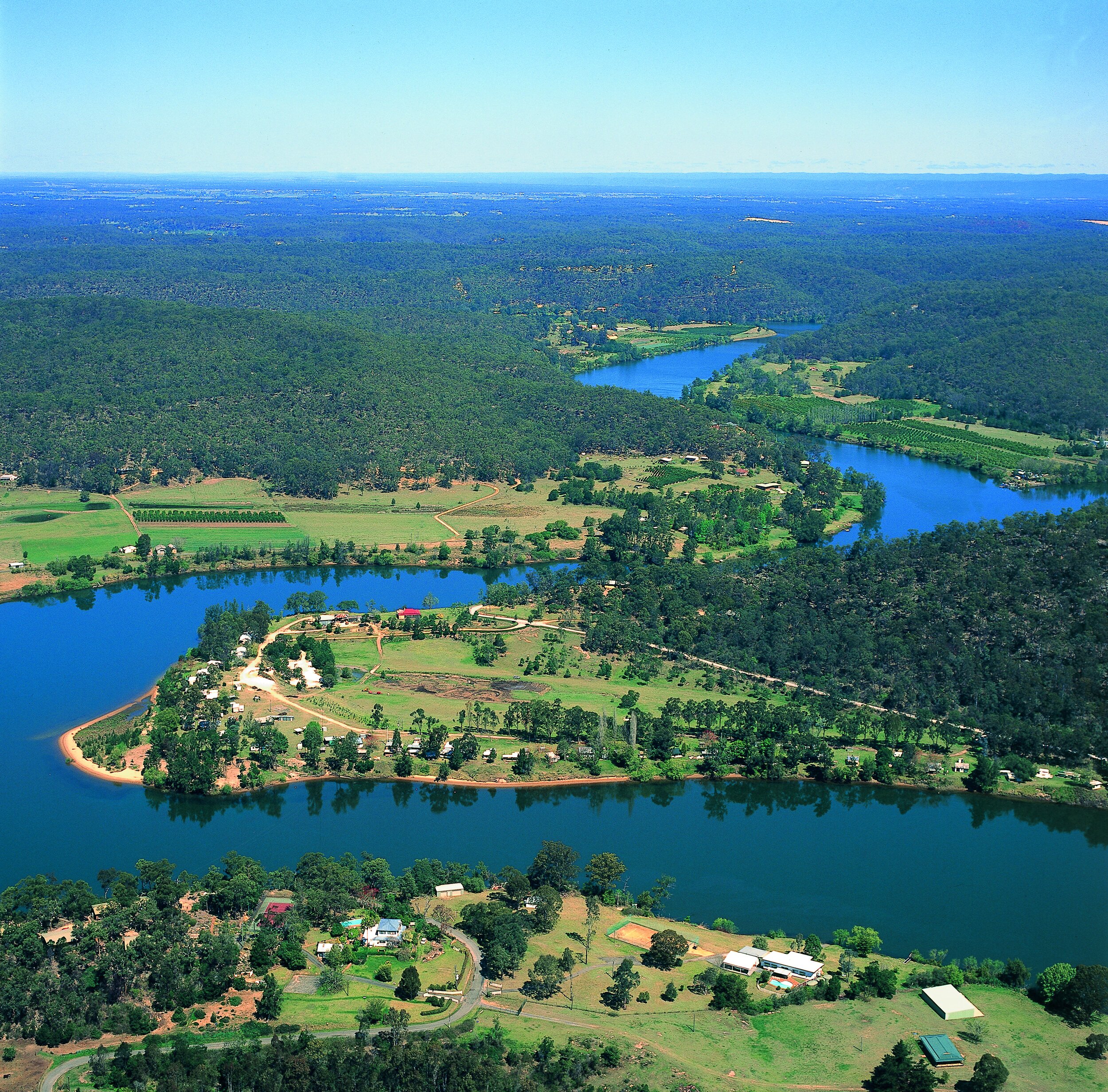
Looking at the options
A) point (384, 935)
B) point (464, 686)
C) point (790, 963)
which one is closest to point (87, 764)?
point (464, 686)

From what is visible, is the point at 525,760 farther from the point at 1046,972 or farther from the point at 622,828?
the point at 1046,972

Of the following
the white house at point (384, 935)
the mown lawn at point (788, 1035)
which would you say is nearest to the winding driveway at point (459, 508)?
the white house at point (384, 935)

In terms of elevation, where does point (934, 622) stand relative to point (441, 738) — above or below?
above

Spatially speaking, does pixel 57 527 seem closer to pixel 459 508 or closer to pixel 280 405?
pixel 459 508

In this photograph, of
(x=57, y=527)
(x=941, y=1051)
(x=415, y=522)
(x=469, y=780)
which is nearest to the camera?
(x=941, y=1051)

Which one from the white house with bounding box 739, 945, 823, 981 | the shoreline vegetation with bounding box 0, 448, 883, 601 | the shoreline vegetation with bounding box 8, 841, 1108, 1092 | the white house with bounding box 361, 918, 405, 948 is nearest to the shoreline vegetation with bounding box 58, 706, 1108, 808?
the shoreline vegetation with bounding box 8, 841, 1108, 1092

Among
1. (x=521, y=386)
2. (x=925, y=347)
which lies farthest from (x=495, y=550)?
(x=925, y=347)
